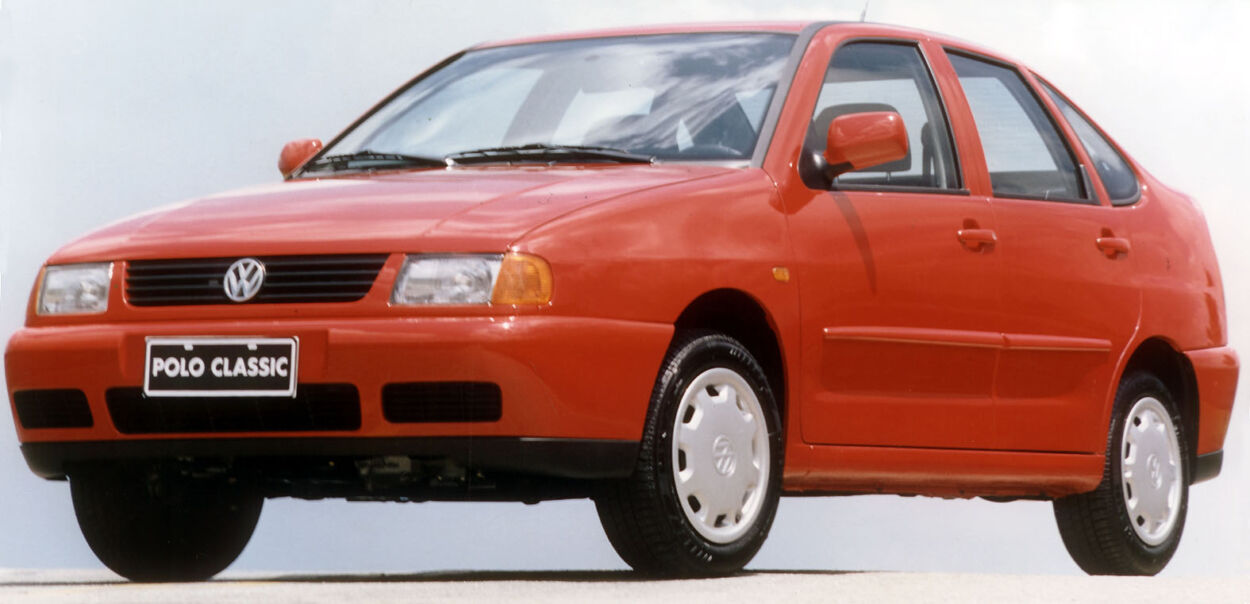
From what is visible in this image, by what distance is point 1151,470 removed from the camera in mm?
9016

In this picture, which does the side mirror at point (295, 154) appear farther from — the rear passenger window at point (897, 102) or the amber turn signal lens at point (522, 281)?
the amber turn signal lens at point (522, 281)

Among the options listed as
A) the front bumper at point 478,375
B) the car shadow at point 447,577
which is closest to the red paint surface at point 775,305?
the front bumper at point 478,375

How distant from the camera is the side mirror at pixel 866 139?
280 inches

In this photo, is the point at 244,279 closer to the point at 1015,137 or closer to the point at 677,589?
the point at 677,589

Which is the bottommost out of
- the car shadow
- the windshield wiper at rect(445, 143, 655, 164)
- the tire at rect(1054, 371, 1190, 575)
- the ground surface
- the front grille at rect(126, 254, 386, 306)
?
the tire at rect(1054, 371, 1190, 575)

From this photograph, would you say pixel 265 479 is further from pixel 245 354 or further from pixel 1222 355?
pixel 1222 355

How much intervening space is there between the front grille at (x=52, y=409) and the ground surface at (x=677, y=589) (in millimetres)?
471

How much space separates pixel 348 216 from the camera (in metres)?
6.50

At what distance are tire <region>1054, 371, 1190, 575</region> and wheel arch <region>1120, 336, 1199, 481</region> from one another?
0.31ft

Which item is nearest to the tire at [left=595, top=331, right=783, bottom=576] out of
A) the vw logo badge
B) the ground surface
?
the ground surface

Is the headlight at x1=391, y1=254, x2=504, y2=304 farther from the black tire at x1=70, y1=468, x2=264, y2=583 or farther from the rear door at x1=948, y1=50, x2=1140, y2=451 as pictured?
the rear door at x1=948, y1=50, x2=1140, y2=451

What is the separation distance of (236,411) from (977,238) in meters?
2.80

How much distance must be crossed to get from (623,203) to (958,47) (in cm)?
254

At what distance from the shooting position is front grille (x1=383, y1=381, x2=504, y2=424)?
6.13 meters
